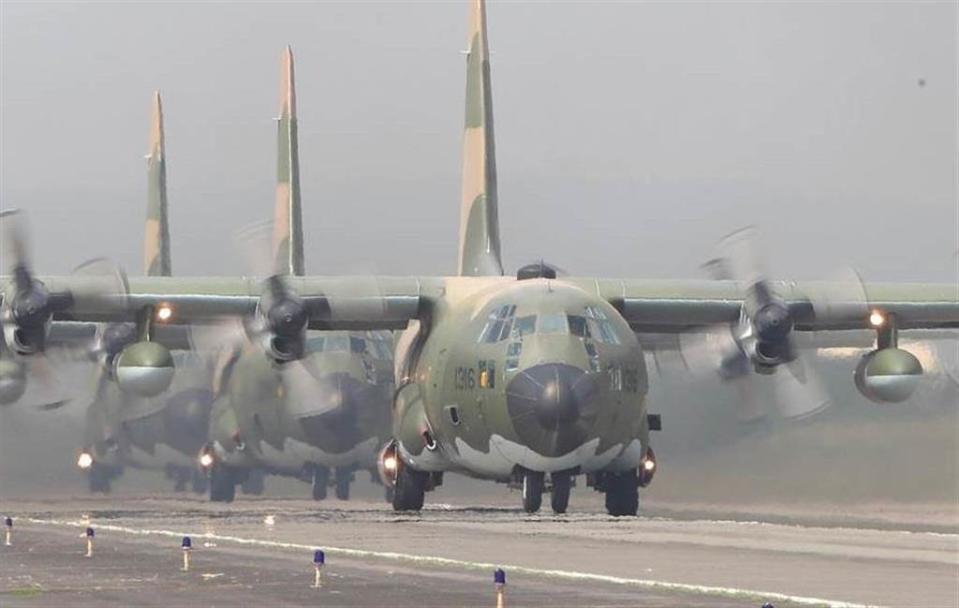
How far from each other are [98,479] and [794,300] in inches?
1394

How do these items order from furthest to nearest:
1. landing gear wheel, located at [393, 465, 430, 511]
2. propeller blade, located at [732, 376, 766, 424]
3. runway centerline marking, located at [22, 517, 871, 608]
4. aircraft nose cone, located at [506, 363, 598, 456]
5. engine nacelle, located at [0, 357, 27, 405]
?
engine nacelle, located at [0, 357, 27, 405], propeller blade, located at [732, 376, 766, 424], landing gear wheel, located at [393, 465, 430, 511], aircraft nose cone, located at [506, 363, 598, 456], runway centerline marking, located at [22, 517, 871, 608]

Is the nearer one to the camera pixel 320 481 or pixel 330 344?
pixel 330 344

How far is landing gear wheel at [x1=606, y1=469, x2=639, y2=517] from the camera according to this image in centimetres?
4306

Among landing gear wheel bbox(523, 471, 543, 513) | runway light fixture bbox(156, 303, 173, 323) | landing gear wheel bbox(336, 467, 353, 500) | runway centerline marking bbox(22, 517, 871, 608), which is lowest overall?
runway centerline marking bbox(22, 517, 871, 608)

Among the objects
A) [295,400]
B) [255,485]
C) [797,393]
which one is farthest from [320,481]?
[797,393]

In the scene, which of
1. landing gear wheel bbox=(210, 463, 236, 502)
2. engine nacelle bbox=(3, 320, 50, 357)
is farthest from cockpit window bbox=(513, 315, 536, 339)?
landing gear wheel bbox=(210, 463, 236, 502)

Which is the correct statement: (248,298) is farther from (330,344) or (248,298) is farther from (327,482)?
(327,482)

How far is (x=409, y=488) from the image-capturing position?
146 ft

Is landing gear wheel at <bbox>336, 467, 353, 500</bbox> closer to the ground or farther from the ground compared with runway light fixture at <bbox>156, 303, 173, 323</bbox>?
farther from the ground

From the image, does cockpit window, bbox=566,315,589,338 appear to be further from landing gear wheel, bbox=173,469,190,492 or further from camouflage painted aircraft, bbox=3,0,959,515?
landing gear wheel, bbox=173,469,190,492

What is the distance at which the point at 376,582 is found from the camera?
80.9 feet

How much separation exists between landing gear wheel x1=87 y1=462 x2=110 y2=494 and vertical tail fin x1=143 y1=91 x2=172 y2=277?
7.36 m

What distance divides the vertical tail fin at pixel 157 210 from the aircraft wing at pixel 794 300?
31120 mm

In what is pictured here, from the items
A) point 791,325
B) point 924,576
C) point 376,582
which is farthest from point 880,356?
point 376,582
